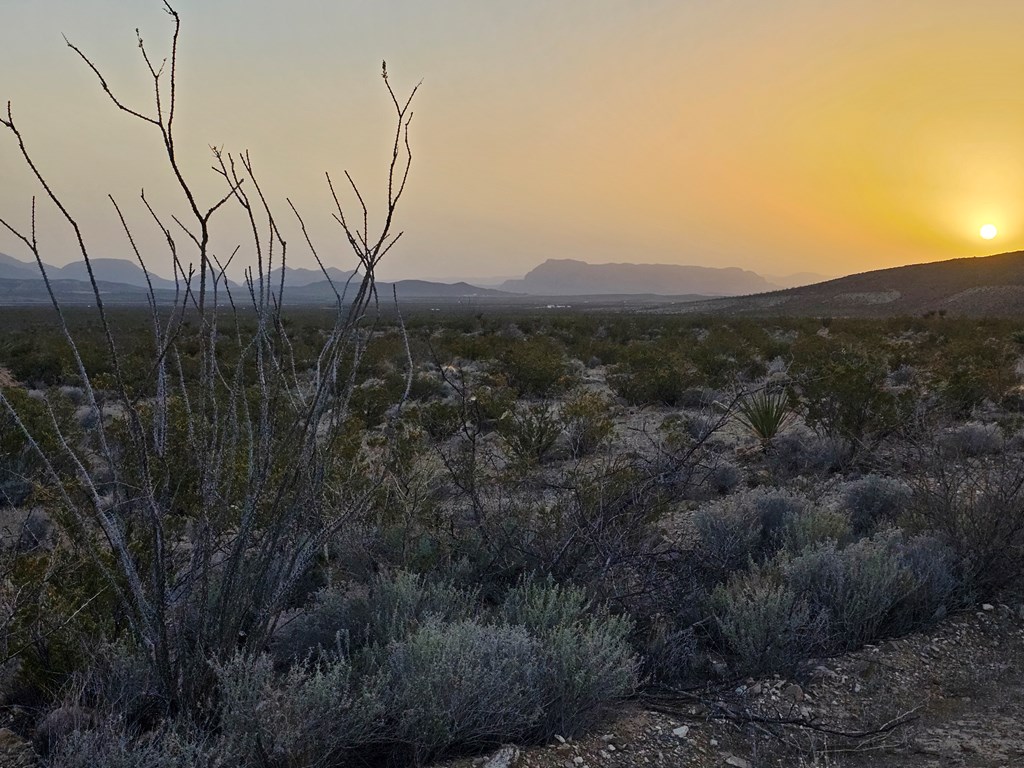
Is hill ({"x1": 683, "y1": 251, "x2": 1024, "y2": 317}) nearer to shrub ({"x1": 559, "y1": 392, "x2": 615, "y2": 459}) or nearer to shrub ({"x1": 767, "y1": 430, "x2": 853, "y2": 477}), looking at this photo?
shrub ({"x1": 767, "y1": 430, "x2": 853, "y2": 477})

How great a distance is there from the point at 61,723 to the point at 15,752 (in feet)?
0.56

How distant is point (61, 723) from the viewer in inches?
103

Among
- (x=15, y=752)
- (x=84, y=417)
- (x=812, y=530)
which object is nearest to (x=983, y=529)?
(x=812, y=530)

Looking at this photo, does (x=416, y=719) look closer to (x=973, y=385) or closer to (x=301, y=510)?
(x=301, y=510)

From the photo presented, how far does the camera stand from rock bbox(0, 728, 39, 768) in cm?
246

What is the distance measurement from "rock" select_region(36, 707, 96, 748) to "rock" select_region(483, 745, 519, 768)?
1.51 metres

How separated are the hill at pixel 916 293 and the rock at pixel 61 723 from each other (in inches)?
2322

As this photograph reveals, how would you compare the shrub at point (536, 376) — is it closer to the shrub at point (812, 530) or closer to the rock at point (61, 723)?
the shrub at point (812, 530)

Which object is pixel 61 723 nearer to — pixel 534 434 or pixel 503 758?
pixel 503 758

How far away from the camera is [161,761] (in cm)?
215

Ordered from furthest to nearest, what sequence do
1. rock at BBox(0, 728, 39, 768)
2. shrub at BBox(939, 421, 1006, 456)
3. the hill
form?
the hill
shrub at BBox(939, 421, 1006, 456)
rock at BBox(0, 728, 39, 768)

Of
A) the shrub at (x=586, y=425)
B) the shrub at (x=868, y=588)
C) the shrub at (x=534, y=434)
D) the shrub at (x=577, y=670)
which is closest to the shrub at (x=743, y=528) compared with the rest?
the shrub at (x=868, y=588)

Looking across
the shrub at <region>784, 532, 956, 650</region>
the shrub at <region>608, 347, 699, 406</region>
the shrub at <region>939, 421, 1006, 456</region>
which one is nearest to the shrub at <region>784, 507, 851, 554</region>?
the shrub at <region>784, 532, 956, 650</region>

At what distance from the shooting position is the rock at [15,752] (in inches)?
97.0
